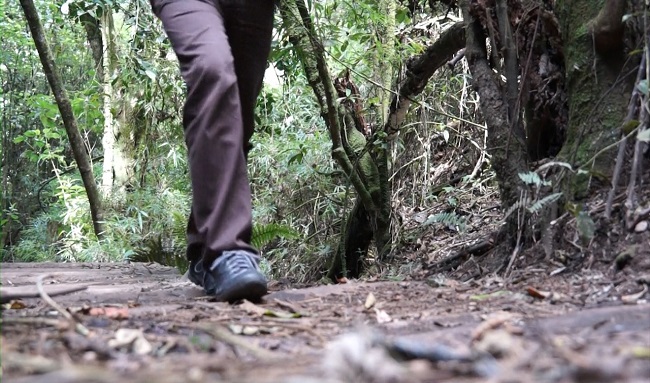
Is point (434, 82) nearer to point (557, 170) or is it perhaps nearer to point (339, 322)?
point (557, 170)

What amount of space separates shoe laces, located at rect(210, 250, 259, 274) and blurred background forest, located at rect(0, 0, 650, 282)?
0.89m

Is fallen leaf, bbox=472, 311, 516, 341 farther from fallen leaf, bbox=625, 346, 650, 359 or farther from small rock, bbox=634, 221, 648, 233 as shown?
small rock, bbox=634, 221, 648, 233

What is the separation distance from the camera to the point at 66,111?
676cm

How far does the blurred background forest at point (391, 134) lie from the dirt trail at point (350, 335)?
0.45 metres

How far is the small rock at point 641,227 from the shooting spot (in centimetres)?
199

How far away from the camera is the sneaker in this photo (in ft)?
6.50

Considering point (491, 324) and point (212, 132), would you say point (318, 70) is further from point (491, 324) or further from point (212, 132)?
point (491, 324)

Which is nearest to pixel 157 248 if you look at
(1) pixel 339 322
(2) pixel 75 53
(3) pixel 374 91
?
(3) pixel 374 91

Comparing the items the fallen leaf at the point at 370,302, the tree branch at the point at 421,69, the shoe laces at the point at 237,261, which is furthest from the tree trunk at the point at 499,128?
the tree branch at the point at 421,69

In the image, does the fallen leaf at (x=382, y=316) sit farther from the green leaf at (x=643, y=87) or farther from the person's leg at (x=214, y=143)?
the green leaf at (x=643, y=87)

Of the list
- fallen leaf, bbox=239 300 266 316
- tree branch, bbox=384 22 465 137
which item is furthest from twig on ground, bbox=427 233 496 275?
tree branch, bbox=384 22 465 137

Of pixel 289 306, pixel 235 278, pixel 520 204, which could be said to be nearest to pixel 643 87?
pixel 520 204

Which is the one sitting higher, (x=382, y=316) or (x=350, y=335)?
(x=350, y=335)

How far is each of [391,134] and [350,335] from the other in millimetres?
4023
